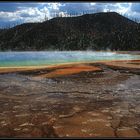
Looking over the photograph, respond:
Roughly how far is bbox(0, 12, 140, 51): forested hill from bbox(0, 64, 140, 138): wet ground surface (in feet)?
225

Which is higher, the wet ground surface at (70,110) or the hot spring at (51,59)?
the wet ground surface at (70,110)

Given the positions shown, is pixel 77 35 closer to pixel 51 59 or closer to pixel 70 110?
pixel 51 59

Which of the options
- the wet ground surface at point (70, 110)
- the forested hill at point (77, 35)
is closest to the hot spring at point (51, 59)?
the wet ground surface at point (70, 110)

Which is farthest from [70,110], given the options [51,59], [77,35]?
[77,35]

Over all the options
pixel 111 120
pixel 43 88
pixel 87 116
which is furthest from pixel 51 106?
pixel 43 88

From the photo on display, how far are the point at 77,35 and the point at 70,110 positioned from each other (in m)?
109

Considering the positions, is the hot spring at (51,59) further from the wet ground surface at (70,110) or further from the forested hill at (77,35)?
the forested hill at (77,35)

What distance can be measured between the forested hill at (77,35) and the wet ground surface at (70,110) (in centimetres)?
6844

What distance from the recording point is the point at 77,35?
378ft

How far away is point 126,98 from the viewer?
8852mm

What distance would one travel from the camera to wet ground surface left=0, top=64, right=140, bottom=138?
573cm

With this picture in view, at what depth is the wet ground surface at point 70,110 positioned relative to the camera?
18.8 feet

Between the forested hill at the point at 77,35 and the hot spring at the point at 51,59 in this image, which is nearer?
the hot spring at the point at 51,59

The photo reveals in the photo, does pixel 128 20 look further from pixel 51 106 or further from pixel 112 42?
pixel 51 106
